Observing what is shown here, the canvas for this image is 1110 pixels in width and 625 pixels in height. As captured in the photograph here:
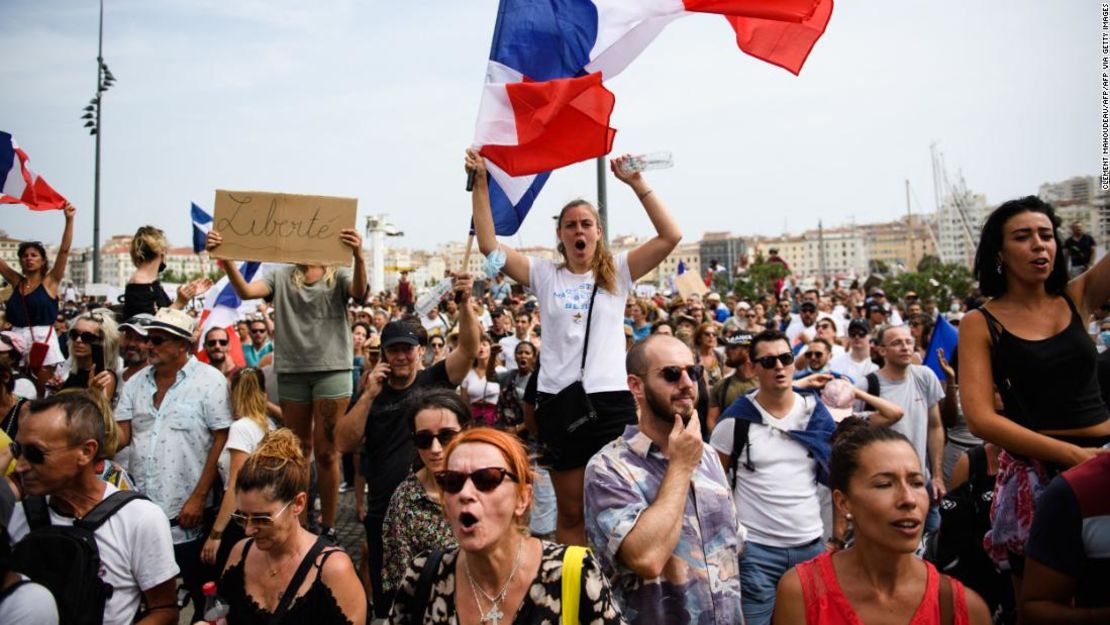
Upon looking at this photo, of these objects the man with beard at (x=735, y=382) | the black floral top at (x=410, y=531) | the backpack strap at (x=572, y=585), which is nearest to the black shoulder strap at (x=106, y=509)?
the black floral top at (x=410, y=531)

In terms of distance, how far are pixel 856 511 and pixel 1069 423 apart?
932mm

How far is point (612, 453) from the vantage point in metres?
2.66

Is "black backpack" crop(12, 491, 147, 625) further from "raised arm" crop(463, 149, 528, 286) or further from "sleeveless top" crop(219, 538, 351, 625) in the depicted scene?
"raised arm" crop(463, 149, 528, 286)

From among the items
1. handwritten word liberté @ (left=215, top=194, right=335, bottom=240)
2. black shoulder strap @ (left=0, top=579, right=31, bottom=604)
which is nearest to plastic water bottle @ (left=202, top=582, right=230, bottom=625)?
black shoulder strap @ (left=0, top=579, right=31, bottom=604)

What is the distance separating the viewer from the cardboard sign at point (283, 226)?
16.4 ft

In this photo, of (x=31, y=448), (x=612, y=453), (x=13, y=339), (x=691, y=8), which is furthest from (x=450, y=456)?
(x=13, y=339)

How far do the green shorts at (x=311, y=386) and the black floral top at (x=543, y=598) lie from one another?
3.34 m

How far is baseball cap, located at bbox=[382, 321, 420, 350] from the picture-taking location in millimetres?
4410

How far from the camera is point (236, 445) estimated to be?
4.21m

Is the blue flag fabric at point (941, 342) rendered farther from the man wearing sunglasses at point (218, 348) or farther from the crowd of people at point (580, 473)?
the man wearing sunglasses at point (218, 348)

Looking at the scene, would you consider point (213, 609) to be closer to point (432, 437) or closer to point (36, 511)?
point (36, 511)

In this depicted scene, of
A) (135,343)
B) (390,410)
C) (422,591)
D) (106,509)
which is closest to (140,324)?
(135,343)

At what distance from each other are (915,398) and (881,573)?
3.75 m

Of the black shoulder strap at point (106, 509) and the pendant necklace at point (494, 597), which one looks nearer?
the pendant necklace at point (494, 597)
